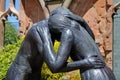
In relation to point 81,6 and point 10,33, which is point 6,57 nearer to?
point 81,6

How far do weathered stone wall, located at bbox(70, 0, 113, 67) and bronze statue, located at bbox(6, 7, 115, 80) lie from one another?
8436 mm

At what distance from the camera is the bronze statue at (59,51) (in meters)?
3.02

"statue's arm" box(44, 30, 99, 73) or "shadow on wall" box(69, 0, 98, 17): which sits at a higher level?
"statue's arm" box(44, 30, 99, 73)

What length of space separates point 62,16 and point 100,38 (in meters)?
8.88

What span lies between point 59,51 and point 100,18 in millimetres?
9293

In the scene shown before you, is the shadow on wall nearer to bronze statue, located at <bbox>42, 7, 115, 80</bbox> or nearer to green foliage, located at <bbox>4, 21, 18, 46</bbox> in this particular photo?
bronze statue, located at <bbox>42, 7, 115, 80</bbox>

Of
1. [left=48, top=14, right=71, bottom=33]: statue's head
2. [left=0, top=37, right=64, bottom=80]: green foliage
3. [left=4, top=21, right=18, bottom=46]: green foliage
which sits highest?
[left=48, top=14, right=71, bottom=33]: statue's head

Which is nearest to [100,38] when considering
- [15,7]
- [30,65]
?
[15,7]

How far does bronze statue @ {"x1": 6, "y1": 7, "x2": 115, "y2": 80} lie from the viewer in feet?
9.91

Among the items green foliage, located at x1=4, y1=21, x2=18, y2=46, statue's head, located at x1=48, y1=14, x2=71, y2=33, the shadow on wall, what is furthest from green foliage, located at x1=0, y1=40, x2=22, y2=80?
green foliage, located at x1=4, y1=21, x2=18, y2=46

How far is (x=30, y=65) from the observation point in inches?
132

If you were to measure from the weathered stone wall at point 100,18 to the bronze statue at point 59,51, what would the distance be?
27.7 feet

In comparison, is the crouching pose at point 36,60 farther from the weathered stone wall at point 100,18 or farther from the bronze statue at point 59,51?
the weathered stone wall at point 100,18

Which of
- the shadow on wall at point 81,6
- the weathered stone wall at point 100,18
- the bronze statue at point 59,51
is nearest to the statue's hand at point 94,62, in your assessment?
the bronze statue at point 59,51
